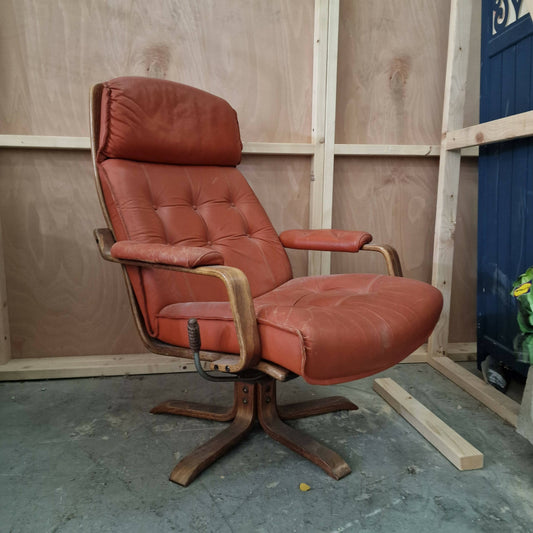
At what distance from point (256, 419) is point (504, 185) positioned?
116 centimetres

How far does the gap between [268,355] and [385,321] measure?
263 mm

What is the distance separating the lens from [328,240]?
1413 millimetres

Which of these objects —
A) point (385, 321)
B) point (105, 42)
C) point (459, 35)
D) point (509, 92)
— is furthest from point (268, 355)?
point (459, 35)

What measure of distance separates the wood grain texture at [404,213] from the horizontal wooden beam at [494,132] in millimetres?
231

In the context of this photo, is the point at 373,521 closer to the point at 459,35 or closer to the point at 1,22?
the point at 459,35

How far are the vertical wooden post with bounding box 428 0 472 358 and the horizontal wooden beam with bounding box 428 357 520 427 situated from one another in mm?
85

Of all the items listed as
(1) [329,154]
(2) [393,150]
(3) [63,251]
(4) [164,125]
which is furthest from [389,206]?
(3) [63,251]

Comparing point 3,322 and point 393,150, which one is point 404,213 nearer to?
point 393,150

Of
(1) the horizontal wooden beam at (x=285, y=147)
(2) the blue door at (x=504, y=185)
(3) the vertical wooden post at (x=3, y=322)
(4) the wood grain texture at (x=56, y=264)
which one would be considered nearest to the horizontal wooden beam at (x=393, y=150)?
(1) the horizontal wooden beam at (x=285, y=147)

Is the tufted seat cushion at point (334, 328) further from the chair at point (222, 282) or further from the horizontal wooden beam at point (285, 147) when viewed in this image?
the horizontal wooden beam at point (285, 147)

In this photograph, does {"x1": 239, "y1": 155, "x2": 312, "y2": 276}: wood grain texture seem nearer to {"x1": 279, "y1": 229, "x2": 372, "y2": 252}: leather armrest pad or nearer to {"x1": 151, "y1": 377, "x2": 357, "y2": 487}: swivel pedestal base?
{"x1": 279, "y1": 229, "x2": 372, "y2": 252}: leather armrest pad

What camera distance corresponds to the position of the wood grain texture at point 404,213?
1.94 metres

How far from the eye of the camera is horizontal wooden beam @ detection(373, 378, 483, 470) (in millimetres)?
1188

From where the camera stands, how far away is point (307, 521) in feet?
3.30
